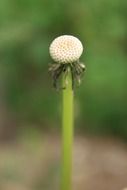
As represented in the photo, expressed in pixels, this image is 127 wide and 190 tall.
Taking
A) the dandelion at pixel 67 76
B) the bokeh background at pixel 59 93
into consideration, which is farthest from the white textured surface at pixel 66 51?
the bokeh background at pixel 59 93

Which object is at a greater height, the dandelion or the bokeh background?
the dandelion

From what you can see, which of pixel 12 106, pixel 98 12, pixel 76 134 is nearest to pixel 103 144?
pixel 76 134

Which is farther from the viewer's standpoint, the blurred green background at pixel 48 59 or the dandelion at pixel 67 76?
the blurred green background at pixel 48 59

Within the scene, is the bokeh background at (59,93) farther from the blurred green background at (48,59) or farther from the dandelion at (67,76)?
the dandelion at (67,76)

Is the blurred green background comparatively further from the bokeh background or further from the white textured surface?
the white textured surface

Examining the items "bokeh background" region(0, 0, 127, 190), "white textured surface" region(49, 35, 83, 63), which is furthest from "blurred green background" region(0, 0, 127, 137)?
"white textured surface" region(49, 35, 83, 63)

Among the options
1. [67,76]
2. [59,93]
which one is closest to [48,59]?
[59,93]

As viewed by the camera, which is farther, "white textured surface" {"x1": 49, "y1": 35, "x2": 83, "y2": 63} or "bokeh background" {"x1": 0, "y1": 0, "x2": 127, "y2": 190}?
"bokeh background" {"x1": 0, "y1": 0, "x2": 127, "y2": 190}
